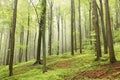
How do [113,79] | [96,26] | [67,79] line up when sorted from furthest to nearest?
[96,26], [67,79], [113,79]

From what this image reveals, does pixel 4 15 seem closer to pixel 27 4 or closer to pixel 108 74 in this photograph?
pixel 27 4

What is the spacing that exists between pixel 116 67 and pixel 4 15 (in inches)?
612

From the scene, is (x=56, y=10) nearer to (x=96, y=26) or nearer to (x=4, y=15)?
(x=4, y=15)

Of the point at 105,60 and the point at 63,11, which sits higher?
the point at 63,11

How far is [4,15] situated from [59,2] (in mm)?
18235

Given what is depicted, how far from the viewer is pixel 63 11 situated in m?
38.1

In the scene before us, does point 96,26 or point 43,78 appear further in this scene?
point 96,26

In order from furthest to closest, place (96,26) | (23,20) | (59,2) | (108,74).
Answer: (59,2), (23,20), (96,26), (108,74)

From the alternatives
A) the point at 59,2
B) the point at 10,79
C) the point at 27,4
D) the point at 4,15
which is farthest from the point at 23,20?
the point at 10,79

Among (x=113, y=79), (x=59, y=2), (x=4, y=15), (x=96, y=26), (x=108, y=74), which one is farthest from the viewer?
(x=59, y=2)

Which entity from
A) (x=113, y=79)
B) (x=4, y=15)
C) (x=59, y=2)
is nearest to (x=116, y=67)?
(x=113, y=79)

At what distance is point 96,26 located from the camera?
14.7m

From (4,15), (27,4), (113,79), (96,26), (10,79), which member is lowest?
(10,79)

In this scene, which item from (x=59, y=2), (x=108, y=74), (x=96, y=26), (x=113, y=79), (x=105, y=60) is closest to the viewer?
(x=113, y=79)
